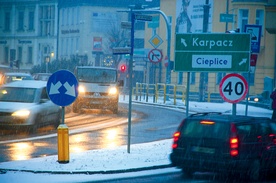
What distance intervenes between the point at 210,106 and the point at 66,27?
4573cm

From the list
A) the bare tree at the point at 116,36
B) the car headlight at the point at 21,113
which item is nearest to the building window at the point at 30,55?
the bare tree at the point at 116,36

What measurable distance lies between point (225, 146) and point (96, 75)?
20.1m

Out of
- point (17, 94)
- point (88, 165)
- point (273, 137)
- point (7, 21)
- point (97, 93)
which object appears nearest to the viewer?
point (273, 137)

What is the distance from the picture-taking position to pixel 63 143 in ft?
47.3

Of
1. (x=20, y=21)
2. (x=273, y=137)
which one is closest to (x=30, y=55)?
(x=20, y=21)

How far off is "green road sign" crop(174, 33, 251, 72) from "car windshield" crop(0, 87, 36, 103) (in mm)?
7515

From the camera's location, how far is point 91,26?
80.3m

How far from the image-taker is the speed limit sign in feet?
56.6

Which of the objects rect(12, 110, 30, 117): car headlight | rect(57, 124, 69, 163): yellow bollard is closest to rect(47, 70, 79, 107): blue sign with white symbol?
rect(57, 124, 69, 163): yellow bollard

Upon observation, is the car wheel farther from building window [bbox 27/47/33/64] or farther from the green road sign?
building window [bbox 27/47/33/64]

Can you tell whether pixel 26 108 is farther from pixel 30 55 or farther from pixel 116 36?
pixel 30 55

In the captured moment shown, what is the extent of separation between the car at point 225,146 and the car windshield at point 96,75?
18728 millimetres

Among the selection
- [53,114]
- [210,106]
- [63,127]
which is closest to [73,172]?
[63,127]

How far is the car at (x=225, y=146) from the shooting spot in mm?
13164
